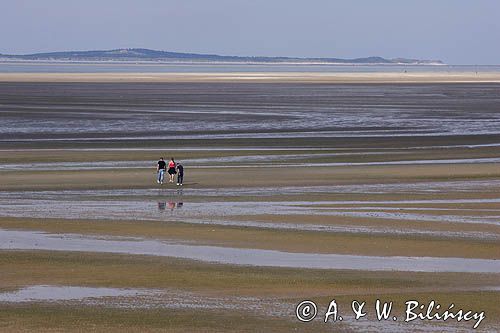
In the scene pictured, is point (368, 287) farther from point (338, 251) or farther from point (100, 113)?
point (100, 113)

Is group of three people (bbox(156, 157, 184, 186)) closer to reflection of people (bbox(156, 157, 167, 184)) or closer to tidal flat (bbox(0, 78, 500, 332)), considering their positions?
reflection of people (bbox(156, 157, 167, 184))

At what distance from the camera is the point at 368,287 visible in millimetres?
19125

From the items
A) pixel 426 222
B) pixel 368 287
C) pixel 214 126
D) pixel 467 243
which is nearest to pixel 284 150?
pixel 214 126

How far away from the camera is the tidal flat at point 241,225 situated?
58.5ft

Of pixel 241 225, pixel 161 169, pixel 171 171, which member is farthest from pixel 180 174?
pixel 241 225

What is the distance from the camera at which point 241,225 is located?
85.8 ft

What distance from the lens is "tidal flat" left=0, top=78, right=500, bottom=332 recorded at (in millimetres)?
17828

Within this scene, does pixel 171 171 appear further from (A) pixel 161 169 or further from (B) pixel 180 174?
(B) pixel 180 174

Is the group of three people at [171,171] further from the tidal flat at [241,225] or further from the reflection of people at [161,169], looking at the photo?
the tidal flat at [241,225]

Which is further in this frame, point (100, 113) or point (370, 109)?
point (370, 109)

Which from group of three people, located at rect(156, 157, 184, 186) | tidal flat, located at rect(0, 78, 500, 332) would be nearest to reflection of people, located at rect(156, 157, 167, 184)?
group of three people, located at rect(156, 157, 184, 186)

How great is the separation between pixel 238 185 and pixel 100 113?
1478 inches

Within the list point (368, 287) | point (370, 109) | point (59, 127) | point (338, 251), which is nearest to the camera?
point (368, 287)

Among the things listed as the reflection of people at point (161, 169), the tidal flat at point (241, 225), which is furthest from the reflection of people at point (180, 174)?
the reflection of people at point (161, 169)
